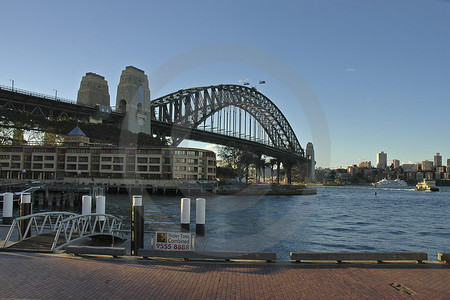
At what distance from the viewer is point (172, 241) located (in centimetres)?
1370

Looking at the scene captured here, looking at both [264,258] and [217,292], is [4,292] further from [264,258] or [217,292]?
[264,258]

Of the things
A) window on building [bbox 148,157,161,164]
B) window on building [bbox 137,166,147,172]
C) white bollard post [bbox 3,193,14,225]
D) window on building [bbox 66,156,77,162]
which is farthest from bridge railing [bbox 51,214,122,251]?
window on building [bbox 66,156,77,162]

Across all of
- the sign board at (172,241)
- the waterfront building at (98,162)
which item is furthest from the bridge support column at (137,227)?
the waterfront building at (98,162)

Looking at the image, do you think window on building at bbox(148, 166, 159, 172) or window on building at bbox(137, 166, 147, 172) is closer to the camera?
window on building at bbox(148, 166, 159, 172)

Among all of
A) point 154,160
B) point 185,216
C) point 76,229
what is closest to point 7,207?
point 76,229

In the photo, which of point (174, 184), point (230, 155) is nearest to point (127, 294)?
point (174, 184)

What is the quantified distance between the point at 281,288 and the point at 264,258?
2.63m

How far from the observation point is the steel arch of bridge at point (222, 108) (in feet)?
394

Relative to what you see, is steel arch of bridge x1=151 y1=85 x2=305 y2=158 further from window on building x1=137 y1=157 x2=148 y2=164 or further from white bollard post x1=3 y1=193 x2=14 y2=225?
white bollard post x1=3 y1=193 x2=14 y2=225

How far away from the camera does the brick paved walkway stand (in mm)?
8852

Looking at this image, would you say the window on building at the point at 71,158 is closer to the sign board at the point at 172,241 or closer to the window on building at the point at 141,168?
the window on building at the point at 141,168

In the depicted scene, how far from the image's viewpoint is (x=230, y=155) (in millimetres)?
117562

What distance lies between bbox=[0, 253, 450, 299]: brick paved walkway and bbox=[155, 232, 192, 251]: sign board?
1616 millimetres

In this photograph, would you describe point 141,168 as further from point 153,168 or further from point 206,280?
point 206,280
